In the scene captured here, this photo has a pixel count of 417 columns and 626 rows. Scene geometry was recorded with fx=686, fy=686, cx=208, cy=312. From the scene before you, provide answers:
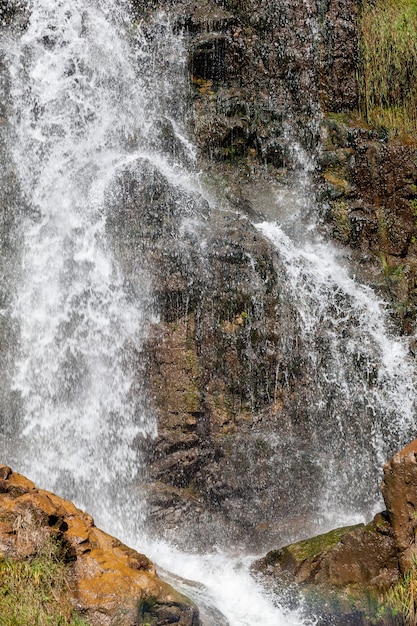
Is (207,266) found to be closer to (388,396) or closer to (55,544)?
(388,396)

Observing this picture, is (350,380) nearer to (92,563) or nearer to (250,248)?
(250,248)

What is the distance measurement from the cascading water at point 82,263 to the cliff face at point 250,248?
1.51 ft

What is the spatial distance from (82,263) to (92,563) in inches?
224

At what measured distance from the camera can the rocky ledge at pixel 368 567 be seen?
6047 mm

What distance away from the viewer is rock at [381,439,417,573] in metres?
6.08

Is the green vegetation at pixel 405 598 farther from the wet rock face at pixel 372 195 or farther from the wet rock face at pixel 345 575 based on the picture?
the wet rock face at pixel 372 195

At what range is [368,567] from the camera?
648cm

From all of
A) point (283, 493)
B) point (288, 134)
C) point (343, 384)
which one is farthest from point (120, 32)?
point (283, 493)

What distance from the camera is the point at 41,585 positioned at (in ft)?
17.1

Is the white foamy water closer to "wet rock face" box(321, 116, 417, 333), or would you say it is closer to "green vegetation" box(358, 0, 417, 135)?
"wet rock face" box(321, 116, 417, 333)

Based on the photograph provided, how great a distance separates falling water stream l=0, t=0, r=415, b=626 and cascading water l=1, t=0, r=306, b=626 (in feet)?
0.06

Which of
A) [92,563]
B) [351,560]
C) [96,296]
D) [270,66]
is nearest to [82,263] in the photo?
[96,296]

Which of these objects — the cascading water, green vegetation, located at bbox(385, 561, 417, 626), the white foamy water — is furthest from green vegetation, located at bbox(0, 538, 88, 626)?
the white foamy water

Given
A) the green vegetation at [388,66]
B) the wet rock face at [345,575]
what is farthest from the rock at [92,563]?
the green vegetation at [388,66]
